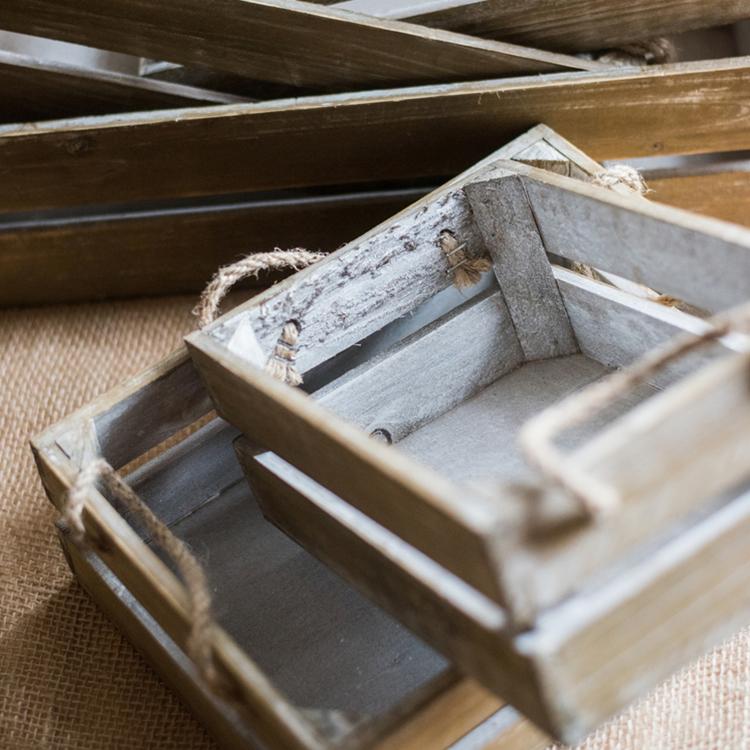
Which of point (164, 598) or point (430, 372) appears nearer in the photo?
point (164, 598)

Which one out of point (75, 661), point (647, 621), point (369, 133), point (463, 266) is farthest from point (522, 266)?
point (75, 661)

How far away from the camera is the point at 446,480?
100 cm

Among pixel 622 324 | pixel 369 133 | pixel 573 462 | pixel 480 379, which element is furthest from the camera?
pixel 369 133

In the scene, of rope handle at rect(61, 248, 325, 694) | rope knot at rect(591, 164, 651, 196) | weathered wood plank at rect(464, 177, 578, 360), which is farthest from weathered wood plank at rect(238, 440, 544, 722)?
rope knot at rect(591, 164, 651, 196)

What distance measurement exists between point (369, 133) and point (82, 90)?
0.40 metres

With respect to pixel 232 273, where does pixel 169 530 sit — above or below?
below

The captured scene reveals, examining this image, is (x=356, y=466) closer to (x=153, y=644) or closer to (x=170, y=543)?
(x=170, y=543)

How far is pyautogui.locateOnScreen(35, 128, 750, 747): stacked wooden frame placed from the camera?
2.69 ft

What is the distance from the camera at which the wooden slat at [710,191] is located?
59.7 inches

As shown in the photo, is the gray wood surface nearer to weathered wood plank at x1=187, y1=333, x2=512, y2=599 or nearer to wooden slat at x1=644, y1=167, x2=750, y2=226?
weathered wood plank at x1=187, y1=333, x2=512, y2=599

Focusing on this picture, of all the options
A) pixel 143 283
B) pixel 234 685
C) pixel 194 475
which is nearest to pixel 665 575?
pixel 234 685

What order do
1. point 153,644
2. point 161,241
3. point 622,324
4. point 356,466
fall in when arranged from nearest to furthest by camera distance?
1. point 356,466
2. point 153,644
3. point 622,324
4. point 161,241

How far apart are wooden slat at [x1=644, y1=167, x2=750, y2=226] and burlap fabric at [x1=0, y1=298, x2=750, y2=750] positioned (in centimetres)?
61

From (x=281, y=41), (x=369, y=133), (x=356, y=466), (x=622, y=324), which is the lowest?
(x=622, y=324)
